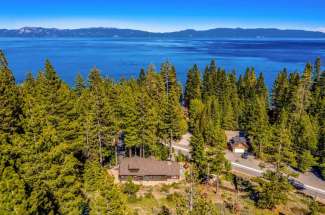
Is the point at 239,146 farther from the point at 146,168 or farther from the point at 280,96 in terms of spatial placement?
the point at 146,168

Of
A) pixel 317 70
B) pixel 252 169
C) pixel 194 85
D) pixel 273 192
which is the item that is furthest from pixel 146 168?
pixel 317 70

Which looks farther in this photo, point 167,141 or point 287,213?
point 167,141

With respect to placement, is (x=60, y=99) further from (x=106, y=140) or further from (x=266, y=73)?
(x=266, y=73)

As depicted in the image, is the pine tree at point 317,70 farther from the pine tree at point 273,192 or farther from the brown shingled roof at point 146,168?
the brown shingled roof at point 146,168

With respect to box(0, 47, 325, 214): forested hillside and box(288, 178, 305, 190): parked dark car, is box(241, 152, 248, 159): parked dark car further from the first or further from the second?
box(288, 178, 305, 190): parked dark car

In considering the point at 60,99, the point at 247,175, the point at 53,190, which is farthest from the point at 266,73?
the point at 53,190

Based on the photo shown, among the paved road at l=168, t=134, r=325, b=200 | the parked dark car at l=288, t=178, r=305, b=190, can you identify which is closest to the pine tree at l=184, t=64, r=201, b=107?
the paved road at l=168, t=134, r=325, b=200

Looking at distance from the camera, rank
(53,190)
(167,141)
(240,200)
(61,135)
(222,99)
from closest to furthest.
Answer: (53,190) → (61,135) → (240,200) → (167,141) → (222,99)
